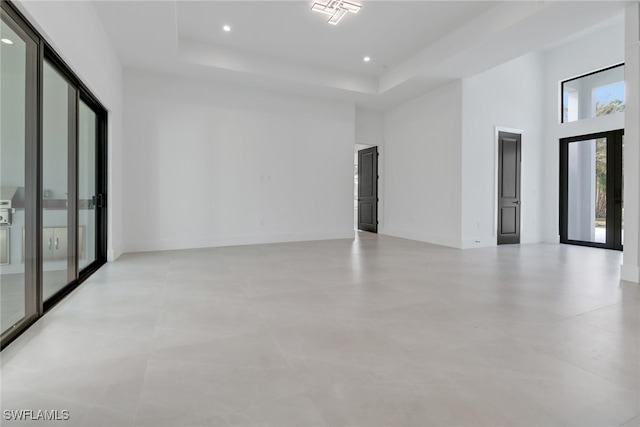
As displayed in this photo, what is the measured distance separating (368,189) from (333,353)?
7589mm

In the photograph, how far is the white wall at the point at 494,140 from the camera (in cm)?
669

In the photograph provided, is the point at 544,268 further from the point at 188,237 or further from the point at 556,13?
the point at 188,237

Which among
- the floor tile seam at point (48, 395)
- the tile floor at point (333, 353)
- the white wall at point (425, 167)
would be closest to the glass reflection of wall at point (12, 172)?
the tile floor at point (333, 353)

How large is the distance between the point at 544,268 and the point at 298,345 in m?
4.18

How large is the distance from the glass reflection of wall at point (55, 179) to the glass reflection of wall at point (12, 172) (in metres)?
0.44

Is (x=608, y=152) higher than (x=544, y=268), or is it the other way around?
(x=608, y=152)

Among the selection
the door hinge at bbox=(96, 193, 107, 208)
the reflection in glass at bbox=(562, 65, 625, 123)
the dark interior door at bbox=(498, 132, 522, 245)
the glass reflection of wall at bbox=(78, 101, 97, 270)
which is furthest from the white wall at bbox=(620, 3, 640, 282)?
the door hinge at bbox=(96, 193, 107, 208)

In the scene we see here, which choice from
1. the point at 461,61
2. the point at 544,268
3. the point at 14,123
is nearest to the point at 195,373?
the point at 14,123

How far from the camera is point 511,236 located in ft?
24.0

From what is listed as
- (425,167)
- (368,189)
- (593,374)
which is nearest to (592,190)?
(425,167)

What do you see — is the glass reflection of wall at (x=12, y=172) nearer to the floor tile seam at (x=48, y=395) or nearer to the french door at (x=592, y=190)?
the floor tile seam at (x=48, y=395)

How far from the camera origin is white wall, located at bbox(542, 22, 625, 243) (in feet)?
21.5

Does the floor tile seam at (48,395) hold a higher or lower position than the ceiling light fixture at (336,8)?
lower

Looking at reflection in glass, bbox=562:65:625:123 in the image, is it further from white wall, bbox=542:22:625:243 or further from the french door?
the french door
